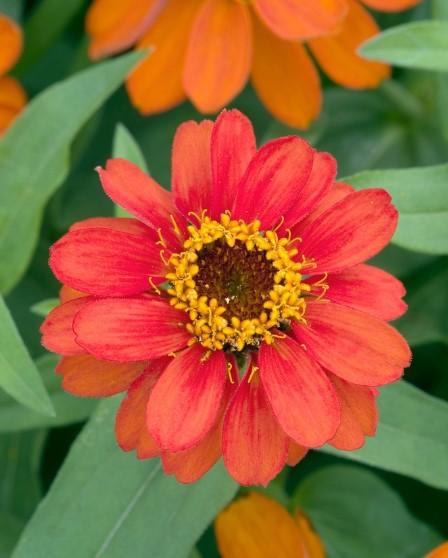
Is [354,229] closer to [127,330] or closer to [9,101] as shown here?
[127,330]

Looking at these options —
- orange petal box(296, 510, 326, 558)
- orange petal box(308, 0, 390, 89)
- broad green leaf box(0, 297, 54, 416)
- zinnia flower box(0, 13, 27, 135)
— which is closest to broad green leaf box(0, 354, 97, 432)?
broad green leaf box(0, 297, 54, 416)

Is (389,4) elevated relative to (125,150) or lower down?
lower down

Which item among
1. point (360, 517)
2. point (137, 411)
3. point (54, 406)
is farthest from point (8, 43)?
point (360, 517)

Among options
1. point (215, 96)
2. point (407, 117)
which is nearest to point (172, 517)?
point (215, 96)

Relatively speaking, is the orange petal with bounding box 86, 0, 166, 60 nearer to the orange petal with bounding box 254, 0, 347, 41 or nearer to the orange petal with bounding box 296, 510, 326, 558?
the orange petal with bounding box 254, 0, 347, 41

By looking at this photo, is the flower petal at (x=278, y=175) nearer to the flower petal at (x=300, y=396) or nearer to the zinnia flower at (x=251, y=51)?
the flower petal at (x=300, y=396)
